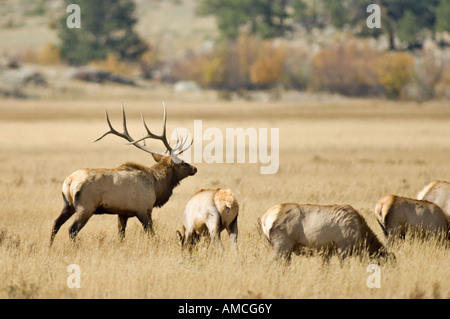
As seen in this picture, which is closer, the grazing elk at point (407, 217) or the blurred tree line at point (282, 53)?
the grazing elk at point (407, 217)

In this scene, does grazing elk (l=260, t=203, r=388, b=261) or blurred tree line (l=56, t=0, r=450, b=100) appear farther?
blurred tree line (l=56, t=0, r=450, b=100)

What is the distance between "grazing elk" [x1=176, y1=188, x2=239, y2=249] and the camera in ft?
33.2

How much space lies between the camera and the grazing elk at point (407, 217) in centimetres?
1054

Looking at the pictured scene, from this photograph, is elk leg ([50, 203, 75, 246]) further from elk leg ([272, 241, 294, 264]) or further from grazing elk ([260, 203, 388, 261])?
elk leg ([272, 241, 294, 264])

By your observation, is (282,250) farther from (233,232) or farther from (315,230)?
(233,232)

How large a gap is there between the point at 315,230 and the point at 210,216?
151cm

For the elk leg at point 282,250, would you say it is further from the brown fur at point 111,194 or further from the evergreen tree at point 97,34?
the evergreen tree at point 97,34

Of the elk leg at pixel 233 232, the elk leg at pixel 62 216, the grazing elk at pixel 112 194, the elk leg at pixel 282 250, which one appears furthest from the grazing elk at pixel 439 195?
the elk leg at pixel 62 216

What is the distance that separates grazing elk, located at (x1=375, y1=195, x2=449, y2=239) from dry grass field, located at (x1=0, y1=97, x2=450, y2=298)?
208 mm

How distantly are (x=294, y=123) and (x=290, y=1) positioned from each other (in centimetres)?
8676

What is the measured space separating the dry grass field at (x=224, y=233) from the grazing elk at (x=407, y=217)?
208 mm

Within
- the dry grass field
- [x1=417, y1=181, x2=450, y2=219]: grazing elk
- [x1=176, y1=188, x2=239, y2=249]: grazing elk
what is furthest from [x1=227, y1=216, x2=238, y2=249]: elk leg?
[x1=417, y1=181, x2=450, y2=219]: grazing elk

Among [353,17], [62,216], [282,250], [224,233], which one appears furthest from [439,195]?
[353,17]
